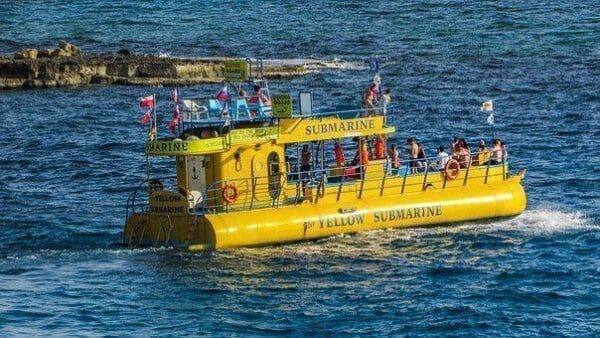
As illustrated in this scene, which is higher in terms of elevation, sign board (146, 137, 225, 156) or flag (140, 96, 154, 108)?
flag (140, 96, 154, 108)

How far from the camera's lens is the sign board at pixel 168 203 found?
4566 centimetres

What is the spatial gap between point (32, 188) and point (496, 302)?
23191 mm

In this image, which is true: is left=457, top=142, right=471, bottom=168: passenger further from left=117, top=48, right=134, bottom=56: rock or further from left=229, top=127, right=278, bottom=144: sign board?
left=117, top=48, right=134, bottom=56: rock

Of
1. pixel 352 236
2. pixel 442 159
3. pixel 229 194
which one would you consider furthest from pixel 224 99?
pixel 442 159

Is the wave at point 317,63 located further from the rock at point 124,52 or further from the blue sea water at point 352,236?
the rock at point 124,52

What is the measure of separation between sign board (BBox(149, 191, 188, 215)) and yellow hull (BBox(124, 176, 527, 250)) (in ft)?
0.69

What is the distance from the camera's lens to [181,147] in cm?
4522

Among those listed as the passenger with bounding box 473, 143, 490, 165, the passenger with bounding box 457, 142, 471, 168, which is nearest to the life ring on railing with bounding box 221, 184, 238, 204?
the passenger with bounding box 457, 142, 471, 168

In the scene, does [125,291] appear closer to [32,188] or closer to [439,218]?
[439,218]

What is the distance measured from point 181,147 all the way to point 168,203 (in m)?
1.77

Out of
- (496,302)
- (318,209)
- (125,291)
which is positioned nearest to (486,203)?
(318,209)

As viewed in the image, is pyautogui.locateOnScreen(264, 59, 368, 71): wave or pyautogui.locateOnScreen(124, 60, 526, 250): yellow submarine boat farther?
pyautogui.locateOnScreen(264, 59, 368, 71): wave

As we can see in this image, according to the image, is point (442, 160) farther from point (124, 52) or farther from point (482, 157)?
point (124, 52)

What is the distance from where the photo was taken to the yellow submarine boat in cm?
4562
